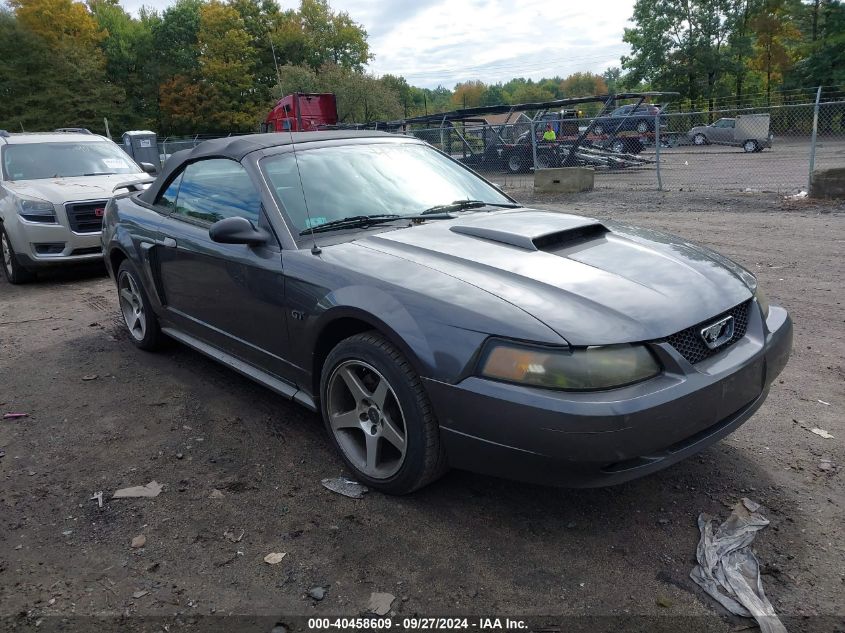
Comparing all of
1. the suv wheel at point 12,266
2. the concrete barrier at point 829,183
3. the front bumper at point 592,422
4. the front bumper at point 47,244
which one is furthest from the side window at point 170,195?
the concrete barrier at point 829,183

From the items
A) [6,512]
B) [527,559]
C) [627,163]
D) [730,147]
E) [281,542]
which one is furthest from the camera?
[730,147]

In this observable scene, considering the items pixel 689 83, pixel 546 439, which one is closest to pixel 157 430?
pixel 546 439

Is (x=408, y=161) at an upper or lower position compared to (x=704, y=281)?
upper

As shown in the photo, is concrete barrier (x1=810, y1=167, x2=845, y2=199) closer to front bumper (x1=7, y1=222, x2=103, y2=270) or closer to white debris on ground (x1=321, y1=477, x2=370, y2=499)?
white debris on ground (x1=321, y1=477, x2=370, y2=499)

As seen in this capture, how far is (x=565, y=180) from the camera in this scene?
1584 centimetres

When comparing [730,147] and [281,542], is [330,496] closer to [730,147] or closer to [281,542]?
[281,542]

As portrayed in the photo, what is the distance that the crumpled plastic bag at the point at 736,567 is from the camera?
7.27ft

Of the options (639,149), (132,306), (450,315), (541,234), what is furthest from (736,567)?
(639,149)

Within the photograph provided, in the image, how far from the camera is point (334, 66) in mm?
43969

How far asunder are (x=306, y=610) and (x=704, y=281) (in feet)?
6.99

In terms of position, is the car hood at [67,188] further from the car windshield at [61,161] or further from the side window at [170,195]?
the side window at [170,195]

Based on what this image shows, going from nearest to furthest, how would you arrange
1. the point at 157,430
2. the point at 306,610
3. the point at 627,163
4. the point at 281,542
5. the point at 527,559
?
the point at 306,610, the point at 527,559, the point at 281,542, the point at 157,430, the point at 627,163

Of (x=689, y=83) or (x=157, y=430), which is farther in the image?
(x=689, y=83)

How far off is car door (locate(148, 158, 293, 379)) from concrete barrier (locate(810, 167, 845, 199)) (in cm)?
Answer: 1083
